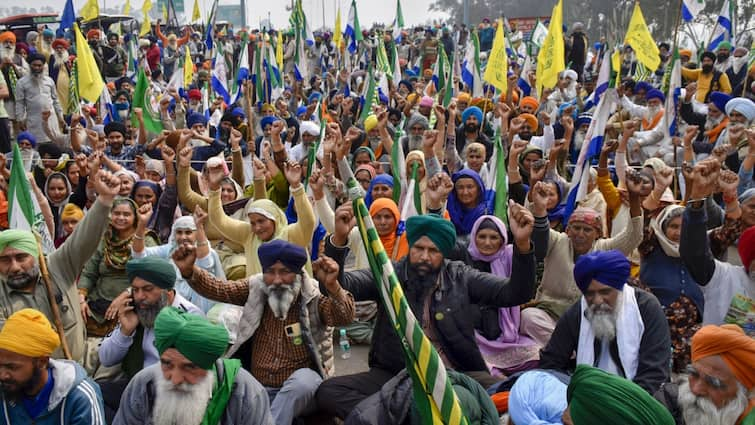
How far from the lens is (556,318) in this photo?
494 cm

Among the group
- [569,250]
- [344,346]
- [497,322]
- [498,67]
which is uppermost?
[498,67]

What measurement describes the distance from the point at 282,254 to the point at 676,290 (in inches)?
96.2

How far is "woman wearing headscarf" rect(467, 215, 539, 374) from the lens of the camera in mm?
4680

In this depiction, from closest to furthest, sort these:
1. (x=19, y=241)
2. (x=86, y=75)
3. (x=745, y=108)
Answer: (x=19, y=241) → (x=745, y=108) → (x=86, y=75)

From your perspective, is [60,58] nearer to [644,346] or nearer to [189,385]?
[189,385]

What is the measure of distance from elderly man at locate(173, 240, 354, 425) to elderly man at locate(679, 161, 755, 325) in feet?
5.79

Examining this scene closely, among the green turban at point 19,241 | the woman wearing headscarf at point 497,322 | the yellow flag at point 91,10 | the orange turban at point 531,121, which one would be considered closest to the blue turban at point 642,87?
the orange turban at point 531,121

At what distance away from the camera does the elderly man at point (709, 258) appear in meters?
3.98

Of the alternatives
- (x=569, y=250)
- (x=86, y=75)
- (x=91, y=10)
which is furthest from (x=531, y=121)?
(x=91, y=10)

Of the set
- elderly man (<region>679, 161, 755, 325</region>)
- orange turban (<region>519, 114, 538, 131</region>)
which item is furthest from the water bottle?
orange turban (<region>519, 114, 538, 131</region>)

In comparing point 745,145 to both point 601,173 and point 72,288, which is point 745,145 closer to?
point 601,173

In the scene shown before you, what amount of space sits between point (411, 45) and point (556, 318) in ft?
54.8

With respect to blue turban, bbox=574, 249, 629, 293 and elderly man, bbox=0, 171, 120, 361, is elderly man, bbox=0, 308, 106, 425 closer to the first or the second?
elderly man, bbox=0, 171, 120, 361

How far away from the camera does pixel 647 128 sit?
31.8 ft
